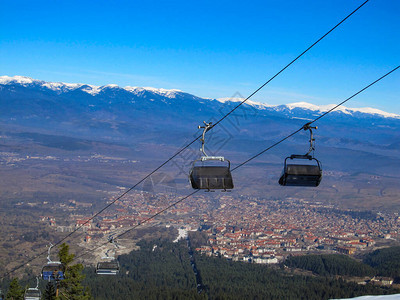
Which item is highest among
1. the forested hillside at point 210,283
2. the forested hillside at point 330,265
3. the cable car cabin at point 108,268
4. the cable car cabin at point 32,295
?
the cable car cabin at point 108,268

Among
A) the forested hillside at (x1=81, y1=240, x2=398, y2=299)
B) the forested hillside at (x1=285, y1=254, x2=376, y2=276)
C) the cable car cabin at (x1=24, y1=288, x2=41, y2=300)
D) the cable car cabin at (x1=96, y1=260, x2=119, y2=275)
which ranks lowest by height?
the forested hillside at (x1=285, y1=254, x2=376, y2=276)

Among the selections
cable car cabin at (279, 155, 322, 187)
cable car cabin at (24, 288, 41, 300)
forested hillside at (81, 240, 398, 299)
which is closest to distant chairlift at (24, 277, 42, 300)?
cable car cabin at (24, 288, 41, 300)

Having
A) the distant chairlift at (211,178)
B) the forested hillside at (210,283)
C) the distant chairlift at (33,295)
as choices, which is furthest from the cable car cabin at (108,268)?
the forested hillside at (210,283)

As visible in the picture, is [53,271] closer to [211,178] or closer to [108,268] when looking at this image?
[108,268]

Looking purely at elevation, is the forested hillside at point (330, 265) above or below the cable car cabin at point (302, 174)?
below

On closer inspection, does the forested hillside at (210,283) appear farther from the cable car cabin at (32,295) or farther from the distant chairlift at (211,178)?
the distant chairlift at (211,178)

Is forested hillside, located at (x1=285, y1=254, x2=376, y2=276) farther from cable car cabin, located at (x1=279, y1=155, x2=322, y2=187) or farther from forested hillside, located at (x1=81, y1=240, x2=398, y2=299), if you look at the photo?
cable car cabin, located at (x1=279, y1=155, x2=322, y2=187)
